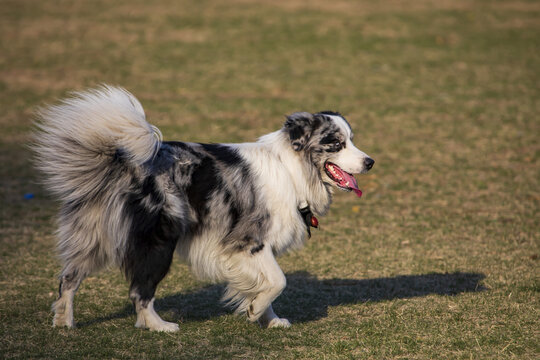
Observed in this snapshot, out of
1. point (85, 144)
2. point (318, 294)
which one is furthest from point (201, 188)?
point (318, 294)

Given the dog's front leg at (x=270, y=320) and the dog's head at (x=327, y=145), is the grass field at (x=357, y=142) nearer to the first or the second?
the dog's front leg at (x=270, y=320)

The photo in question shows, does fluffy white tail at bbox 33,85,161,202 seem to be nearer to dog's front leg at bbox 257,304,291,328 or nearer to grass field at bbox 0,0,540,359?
grass field at bbox 0,0,540,359

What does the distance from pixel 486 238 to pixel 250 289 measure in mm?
3928

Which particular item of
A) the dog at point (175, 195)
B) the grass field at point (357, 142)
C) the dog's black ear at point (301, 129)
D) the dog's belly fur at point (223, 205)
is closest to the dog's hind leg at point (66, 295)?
the dog at point (175, 195)

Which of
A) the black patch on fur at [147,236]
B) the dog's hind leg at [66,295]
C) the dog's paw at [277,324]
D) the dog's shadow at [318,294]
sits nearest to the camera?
the black patch on fur at [147,236]

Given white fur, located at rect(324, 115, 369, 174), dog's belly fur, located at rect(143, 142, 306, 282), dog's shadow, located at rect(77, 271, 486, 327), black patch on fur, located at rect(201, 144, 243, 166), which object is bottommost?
dog's shadow, located at rect(77, 271, 486, 327)

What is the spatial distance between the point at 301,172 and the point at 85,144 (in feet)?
5.66

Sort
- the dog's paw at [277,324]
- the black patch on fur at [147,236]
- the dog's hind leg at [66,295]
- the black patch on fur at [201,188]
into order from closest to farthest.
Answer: the black patch on fur at [147,236], the dog's hind leg at [66,295], the black patch on fur at [201,188], the dog's paw at [277,324]

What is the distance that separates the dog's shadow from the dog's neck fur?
1065mm

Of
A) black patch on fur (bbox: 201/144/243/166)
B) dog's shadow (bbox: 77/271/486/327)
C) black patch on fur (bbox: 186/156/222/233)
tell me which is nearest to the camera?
black patch on fur (bbox: 186/156/222/233)

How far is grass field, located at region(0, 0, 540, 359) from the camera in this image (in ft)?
17.6

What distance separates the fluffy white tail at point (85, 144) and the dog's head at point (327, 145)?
1.19 m

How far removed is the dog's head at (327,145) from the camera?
5.47 meters

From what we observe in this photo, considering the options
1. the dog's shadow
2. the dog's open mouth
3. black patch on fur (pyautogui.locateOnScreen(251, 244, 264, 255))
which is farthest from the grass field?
the dog's open mouth
